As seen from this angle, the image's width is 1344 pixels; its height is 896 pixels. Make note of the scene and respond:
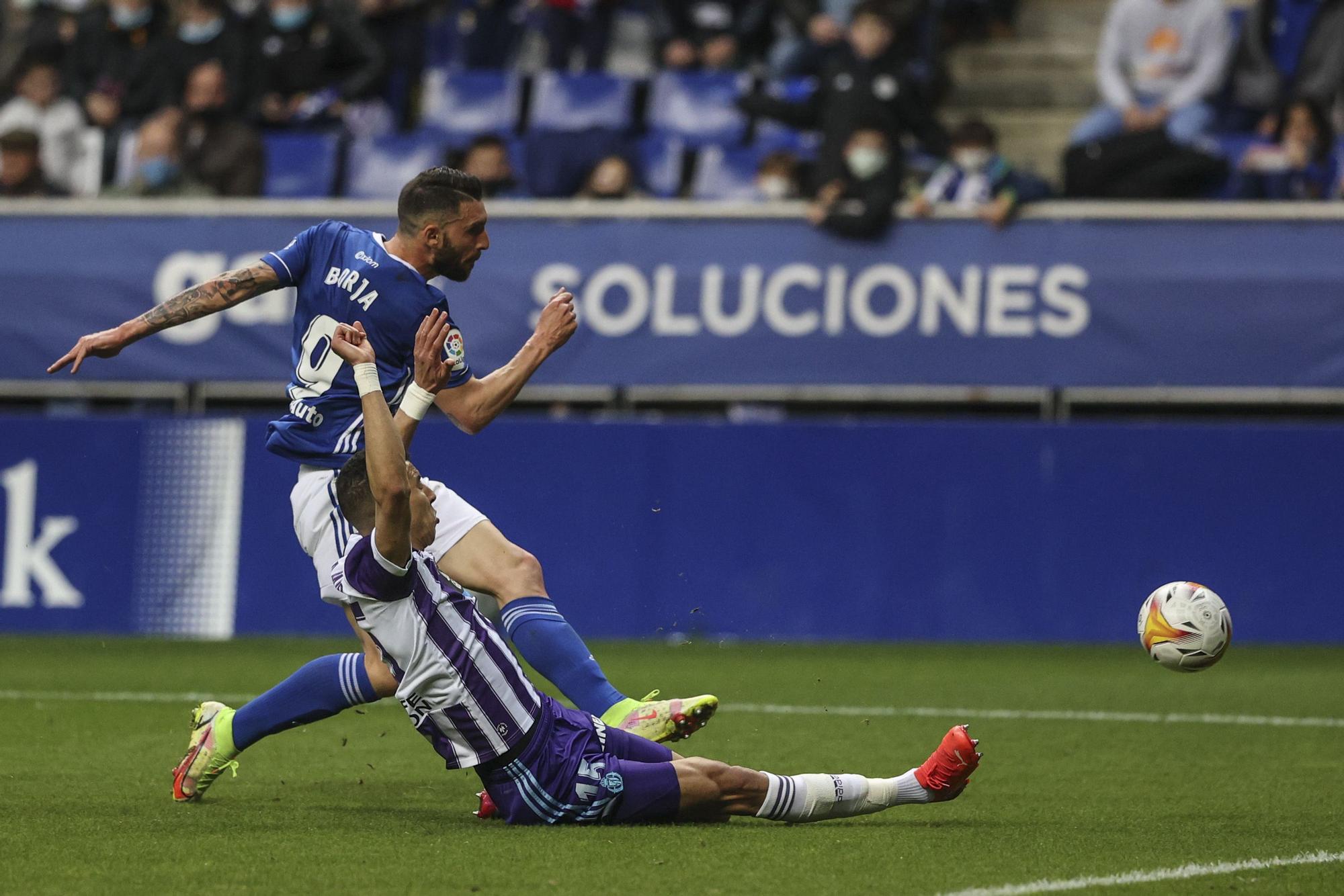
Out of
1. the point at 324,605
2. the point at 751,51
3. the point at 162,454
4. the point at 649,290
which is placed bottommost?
the point at 324,605

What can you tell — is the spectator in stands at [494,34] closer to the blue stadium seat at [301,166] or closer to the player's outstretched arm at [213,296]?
the blue stadium seat at [301,166]

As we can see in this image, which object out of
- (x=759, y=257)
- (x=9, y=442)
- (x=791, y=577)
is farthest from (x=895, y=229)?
(x=9, y=442)

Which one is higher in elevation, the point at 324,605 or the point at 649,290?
the point at 649,290

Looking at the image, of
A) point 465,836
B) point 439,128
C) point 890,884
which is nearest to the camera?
point 890,884

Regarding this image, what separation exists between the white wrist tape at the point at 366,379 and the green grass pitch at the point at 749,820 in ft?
3.92

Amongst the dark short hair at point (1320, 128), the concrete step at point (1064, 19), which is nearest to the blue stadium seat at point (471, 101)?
the concrete step at point (1064, 19)

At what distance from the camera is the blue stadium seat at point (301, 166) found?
47.7 ft

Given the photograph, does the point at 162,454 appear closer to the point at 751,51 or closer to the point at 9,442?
the point at 9,442

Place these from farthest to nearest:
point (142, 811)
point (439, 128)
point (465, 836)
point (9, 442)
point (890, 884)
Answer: point (439, 128), point (9, 442), point (142, 811), point (465, 836), point (890, 884)

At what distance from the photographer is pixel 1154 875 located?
185 inches

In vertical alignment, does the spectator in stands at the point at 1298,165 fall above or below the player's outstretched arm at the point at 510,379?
above

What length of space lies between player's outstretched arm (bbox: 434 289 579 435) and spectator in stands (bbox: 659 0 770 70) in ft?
Result: 31.1

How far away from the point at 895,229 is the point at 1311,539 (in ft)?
10.3

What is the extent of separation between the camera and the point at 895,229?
40.1ft
